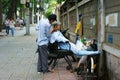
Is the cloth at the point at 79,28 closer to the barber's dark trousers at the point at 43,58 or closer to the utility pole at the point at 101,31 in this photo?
the barber's dark trousers at the point at 43,58

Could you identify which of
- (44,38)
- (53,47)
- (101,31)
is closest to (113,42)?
(101,31)

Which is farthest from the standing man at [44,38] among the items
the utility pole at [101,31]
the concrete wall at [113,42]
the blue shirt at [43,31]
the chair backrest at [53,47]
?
the concrete wall at [113,42]

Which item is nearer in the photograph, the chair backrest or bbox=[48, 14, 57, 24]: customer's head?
bbox=[48, 14, 57, 24]: customer's head

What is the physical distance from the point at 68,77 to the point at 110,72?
165 cm

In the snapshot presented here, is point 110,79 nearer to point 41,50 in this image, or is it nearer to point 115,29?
point 115,29

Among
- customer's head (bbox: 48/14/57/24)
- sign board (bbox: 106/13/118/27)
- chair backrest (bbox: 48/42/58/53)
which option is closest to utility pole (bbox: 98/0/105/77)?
sign board (bbox: 106/13/118/27)

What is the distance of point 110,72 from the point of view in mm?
8242

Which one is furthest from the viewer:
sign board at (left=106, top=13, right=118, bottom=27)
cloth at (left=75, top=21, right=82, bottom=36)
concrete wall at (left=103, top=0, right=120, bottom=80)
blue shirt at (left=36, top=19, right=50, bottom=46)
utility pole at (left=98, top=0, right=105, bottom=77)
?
cloth at (left=75, top=21, right=82, bottom=36)

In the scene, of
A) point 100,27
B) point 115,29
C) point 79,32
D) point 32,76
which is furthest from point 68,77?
point 79,32

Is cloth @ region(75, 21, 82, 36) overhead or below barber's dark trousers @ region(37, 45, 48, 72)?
overhead

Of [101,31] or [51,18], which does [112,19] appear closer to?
[101,31]

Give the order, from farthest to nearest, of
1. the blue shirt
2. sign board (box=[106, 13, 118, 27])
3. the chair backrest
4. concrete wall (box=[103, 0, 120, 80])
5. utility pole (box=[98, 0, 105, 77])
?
1. the chair backrest
2. the blue shirt
3. utility pole (box=[98, 0, 105, 77])
4. sign board (box=[106, 13, 118, 27])
5. concrete wall (box=[103, 0, 120, 80])

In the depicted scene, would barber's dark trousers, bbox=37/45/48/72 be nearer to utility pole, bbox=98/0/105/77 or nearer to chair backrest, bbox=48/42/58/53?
chair backrest, bbox=48/42/58/53

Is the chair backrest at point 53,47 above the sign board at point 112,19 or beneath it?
beneath
